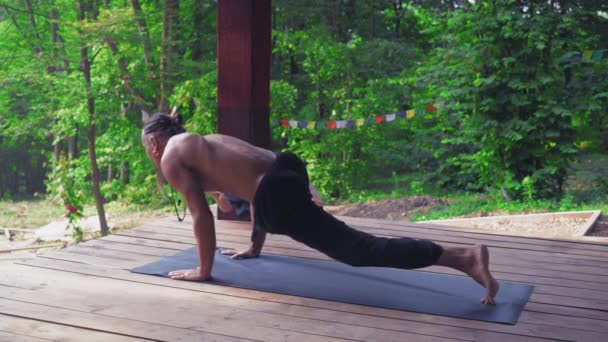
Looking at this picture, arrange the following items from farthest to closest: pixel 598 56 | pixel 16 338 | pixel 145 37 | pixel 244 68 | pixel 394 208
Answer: pixel 145 37, pixel 394 208, pixel 598 56, pixel 244 68, pixel 16 338

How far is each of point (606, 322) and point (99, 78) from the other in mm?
8679

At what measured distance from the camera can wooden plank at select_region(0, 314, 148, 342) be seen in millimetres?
2111

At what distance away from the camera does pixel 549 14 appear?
6.16 meters

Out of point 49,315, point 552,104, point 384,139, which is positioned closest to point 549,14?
point 552,104

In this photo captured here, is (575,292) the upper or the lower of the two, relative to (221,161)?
lower

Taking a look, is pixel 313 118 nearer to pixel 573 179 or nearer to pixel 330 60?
pixel 330 60

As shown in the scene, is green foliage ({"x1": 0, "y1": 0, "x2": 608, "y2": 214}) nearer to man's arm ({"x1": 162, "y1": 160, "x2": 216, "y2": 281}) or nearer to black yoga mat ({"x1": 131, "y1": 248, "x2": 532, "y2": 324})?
black yoga mat ({"x1": 131, "y1": 248, "x2": 532, "y2": 324})

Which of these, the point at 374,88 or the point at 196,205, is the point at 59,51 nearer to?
the point at 374,88

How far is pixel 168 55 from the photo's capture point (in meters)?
9.33

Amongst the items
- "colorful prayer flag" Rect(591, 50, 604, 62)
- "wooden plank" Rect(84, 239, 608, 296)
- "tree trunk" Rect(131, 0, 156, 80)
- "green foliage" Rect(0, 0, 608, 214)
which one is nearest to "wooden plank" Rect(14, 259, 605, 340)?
"wooden plank" Rect(84, 239, 608, 296)

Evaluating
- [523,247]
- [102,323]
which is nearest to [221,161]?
[102,323]

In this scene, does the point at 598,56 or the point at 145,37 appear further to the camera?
the point at 145,37

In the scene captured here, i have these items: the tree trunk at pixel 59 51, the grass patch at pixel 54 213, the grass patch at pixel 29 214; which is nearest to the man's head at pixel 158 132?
the grass patch at pixel 54 213

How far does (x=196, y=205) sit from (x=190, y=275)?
13.8 inches
